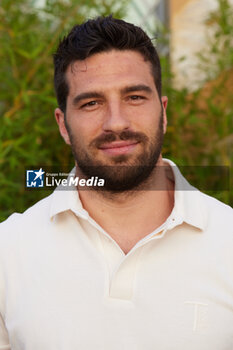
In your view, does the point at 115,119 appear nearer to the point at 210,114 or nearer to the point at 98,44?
the point at 98,44

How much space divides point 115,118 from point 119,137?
58 millimetres

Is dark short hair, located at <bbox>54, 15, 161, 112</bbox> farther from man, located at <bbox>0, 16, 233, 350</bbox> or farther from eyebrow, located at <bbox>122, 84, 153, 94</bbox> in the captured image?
eyebrow, located at <bbox>122, 84, 153, 94</bbox>

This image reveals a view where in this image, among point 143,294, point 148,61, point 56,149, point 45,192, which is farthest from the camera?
point 56,149

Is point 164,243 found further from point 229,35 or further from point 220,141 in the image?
point 229,35

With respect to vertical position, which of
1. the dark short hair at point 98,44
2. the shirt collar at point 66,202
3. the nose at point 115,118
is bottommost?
the shirt collar at point 66,202

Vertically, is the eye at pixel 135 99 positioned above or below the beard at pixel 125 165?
above

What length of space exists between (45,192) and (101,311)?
1.15 m

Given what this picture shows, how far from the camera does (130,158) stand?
1.41 m

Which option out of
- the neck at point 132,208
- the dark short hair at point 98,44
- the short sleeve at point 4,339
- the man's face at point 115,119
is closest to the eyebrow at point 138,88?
the man's face at point 115,119

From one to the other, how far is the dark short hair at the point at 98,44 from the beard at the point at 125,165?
231mm

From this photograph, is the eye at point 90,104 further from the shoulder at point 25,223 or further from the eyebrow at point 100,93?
the shoulder at point 25,223

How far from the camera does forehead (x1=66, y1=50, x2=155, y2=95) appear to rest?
1.39m

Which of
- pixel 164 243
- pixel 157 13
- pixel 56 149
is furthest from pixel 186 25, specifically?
pixel 164 243

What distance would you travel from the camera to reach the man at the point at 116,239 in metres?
1.26
